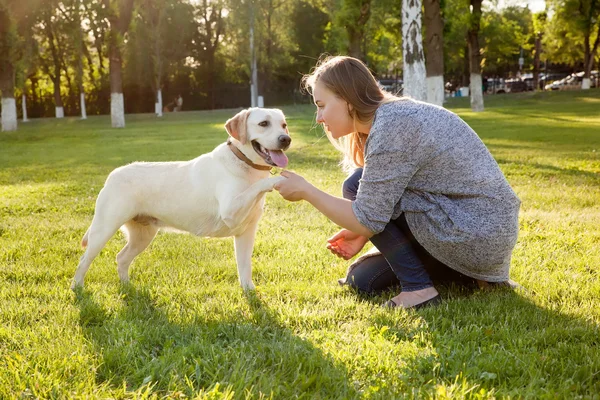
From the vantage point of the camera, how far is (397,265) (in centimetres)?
401

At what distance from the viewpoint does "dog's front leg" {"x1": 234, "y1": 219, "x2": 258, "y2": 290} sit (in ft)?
14.7

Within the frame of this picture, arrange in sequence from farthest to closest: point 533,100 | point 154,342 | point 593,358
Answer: point 533,100, point 154,342, point 593,358

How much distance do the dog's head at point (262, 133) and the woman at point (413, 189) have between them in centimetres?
52

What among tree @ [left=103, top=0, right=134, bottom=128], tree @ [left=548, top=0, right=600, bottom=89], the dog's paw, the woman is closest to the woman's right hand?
the woman

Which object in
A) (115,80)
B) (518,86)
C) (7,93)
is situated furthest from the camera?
(518,86)

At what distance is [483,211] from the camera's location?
148 inches

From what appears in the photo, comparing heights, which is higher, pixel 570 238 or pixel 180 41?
pixel 180 41

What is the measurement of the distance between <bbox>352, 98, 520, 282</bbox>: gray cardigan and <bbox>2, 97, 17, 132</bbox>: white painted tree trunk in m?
26.5

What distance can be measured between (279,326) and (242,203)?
3.22ft

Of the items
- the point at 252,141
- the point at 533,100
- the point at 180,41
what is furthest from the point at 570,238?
the point at 180,41

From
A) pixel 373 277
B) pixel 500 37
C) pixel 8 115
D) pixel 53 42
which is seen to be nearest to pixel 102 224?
pixel 373 277

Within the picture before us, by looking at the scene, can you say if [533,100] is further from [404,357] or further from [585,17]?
[404,357]

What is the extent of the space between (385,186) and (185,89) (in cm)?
4923

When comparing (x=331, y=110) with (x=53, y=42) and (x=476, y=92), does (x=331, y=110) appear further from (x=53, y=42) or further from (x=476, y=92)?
(x=53, y=42)
